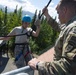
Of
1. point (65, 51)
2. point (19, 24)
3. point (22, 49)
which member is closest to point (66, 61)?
point (65, 51)

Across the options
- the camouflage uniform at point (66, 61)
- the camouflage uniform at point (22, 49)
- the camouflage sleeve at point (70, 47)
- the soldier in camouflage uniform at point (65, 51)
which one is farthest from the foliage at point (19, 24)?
the camouflage sleeve at point (70, 47)

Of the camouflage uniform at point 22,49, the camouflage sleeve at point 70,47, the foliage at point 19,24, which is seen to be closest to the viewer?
the camouflage sleeve at point 70,47

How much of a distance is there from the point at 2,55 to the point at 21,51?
9.29 feet

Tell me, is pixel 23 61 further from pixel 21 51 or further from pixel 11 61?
pixel 11 61

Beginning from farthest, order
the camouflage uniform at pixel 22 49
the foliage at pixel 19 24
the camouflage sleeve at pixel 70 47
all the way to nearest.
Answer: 1. the foliage at pixel 19 24
2. the camouflage uniform at pixel 22 49
3. the camouflage sleeve at pixel 70 47

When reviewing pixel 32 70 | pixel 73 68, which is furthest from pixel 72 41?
pixel 32 70

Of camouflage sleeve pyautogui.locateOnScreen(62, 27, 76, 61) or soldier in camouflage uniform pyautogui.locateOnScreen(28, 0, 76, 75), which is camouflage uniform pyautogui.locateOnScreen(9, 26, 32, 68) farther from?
camouflage sleeve pyautogui.locateOnScreen(62, 27, 76, 61)

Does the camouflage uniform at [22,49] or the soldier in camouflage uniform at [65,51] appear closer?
the soldier in camouflage uniform at [65,51]

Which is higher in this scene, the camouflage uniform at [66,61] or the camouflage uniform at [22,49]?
the camouflage uniform at [66,61]

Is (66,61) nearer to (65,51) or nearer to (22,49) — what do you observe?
(65,51)

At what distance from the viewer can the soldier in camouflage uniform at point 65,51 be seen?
1.83 meters

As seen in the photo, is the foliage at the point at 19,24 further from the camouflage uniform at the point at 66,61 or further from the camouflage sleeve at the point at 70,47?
the camouflage sleeve at the point at 70,47

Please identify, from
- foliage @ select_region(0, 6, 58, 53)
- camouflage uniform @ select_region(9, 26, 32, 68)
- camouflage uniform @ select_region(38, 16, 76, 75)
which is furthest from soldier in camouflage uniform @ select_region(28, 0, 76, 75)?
foliage @ select_region(0, 6, 58, 53)

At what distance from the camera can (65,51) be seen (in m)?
1.87
